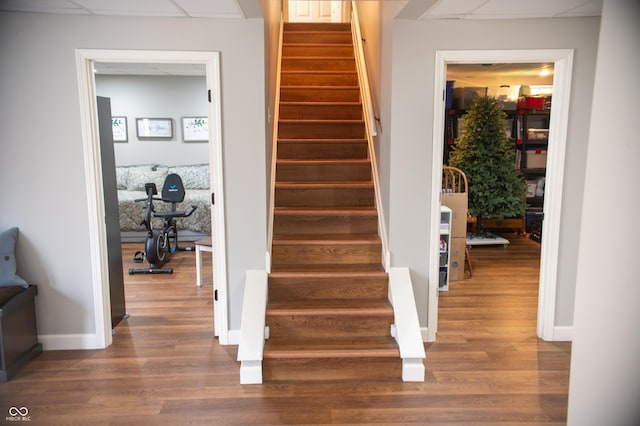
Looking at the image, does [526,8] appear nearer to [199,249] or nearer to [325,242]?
[325,242]

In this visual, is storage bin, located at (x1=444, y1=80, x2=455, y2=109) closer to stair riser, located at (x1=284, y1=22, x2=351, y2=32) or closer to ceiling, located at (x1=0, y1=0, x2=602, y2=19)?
stair riser, located at (x1=284, y1=22, x2=351, y2=32)

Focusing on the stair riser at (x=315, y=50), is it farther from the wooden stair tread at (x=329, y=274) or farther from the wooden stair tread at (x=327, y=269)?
the wooden stair tread at (x=329, y=274)

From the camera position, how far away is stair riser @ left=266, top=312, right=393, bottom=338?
10.6 feet

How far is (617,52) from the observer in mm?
961

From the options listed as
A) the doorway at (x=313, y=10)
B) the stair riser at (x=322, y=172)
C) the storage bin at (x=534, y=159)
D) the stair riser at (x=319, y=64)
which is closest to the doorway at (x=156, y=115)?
the doorway at (x=313, y=10)

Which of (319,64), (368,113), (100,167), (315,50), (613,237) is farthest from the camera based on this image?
(315,50)

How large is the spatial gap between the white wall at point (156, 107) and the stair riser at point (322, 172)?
4.05m

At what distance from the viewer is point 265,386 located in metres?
2.92

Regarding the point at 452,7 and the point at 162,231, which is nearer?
the point at 452,7

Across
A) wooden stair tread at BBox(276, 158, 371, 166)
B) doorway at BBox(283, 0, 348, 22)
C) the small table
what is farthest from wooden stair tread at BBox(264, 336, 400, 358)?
doorway at BBox(283, 0, 348, 22)

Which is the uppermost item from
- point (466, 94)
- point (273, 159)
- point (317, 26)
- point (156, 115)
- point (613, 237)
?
point (317, 26)

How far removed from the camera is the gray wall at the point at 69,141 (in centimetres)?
314

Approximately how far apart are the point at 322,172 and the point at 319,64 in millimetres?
1785

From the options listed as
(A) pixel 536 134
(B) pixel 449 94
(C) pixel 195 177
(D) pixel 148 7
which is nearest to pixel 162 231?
(C) pixel 195 177
